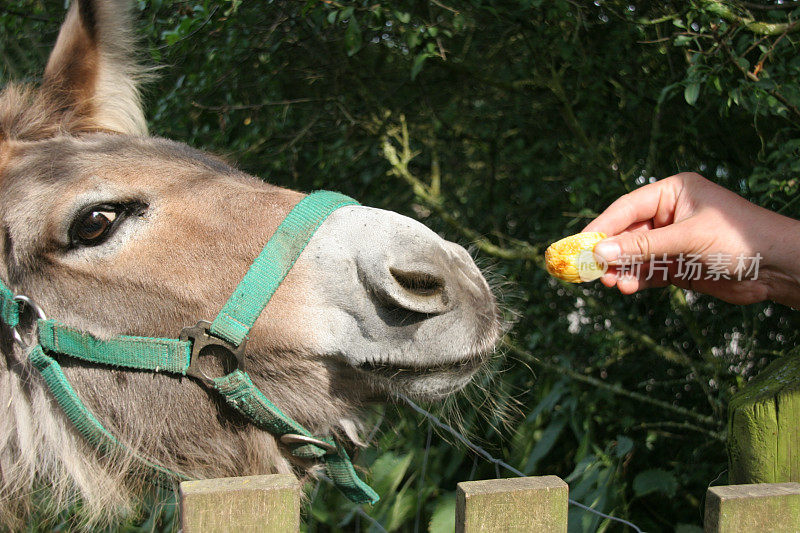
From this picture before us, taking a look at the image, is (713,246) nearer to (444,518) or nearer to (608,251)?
(608,251)

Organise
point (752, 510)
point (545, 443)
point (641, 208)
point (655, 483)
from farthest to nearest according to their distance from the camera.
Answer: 1. point (545, 443)
2. point (655, 483)
3. point (641, 208)
4. point (752, 510)

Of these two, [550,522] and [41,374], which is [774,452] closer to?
[550,522]

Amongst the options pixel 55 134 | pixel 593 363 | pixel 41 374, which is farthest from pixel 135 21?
pixel 593 363

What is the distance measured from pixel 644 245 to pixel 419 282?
0.56 metres

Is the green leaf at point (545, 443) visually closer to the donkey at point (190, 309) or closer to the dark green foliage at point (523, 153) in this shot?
the dark green foliage at point (523, 153)

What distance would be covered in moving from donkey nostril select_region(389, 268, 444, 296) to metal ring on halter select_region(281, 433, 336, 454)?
465mm

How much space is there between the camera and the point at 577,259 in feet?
5.21

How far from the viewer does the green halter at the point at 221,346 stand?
143 centimetres

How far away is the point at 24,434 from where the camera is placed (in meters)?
1.58

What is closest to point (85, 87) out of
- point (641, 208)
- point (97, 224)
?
point (97, 224)

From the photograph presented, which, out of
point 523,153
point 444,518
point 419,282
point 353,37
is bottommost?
point 444,518

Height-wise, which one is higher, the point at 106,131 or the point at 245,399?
the point at 106,131

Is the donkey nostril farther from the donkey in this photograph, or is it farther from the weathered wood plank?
the weathered wood plank

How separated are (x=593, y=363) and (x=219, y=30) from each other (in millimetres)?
2453
